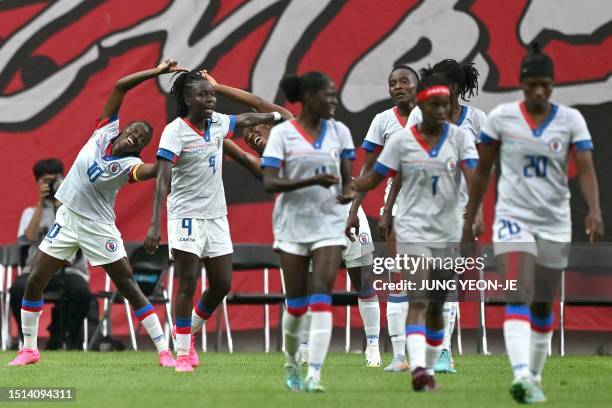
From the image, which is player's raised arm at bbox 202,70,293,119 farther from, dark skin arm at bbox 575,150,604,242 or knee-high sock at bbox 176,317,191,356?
dark skin arm at bbox 575,150,604,242

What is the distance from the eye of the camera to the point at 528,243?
7699 mm

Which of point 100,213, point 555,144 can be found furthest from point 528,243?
point 100,213

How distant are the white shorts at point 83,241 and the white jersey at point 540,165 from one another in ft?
14.0

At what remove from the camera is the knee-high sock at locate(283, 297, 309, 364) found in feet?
27.4

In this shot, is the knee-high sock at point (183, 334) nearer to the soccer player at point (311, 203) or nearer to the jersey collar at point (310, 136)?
the soccer player at point (311, 203)

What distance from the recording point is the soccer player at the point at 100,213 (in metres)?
10.9

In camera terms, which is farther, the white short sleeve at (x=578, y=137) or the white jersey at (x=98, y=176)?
the white jersey at (x=98, y=176)

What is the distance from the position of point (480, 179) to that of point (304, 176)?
1134 mm

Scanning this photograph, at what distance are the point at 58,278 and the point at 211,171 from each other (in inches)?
206

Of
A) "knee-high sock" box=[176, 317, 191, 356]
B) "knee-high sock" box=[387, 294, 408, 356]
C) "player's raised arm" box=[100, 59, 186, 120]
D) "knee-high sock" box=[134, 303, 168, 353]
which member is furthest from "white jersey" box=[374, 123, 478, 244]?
"knee-high sock" box=[134, 303, 168, 353]

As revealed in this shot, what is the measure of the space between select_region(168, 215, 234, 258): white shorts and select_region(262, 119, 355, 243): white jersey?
208cm

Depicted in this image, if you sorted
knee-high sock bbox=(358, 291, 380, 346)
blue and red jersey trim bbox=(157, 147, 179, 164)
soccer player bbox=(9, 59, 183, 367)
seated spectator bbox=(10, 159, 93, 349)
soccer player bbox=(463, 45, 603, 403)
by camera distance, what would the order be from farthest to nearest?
seated spectator bbox=(10, 159, 93, 349)
knee-high sock bbox=(358, 291, 380, 346)
soccer player bbox=(9, 59, 183, 367)
blue and red jersey trim bbox=(157, 147, 179, 164)
soccer player bbox=(463, 45, 603, 403)

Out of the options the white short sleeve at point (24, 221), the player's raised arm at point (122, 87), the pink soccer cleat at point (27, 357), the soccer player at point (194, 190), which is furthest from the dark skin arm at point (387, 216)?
the white short sleeve at point (24, 221)

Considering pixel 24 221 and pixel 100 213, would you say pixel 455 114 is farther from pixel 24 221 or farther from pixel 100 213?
pixel 24 221
